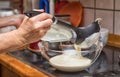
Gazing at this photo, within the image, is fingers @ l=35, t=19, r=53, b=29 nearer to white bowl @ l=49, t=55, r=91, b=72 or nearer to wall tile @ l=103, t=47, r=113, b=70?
white bowl @ l=49, t=55, r=91, b=72

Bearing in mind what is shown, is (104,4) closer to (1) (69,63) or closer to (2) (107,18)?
(2) (107,18)

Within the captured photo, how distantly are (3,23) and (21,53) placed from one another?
→ 197 mm

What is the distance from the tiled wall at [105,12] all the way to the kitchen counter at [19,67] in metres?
0.07

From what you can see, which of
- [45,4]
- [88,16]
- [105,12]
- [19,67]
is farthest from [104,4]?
[19,67]

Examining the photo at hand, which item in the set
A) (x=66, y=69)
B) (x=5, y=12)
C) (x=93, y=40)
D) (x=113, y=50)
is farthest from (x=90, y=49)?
(x=5, y=12)

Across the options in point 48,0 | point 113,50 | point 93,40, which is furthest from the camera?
point 48,0

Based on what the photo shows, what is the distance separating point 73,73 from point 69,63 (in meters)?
0.04

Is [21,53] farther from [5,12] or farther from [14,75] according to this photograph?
[5,12]

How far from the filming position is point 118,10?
130 cm

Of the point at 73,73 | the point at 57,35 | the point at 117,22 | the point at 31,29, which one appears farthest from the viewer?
the point at 117,22

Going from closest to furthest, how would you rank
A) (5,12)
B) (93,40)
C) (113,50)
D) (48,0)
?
(93,40)
(113,50)
(48,0)
(5,12)

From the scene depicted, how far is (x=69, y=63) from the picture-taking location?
0.89 metres

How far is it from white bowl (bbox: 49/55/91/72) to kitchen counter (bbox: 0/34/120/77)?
0.06 metres

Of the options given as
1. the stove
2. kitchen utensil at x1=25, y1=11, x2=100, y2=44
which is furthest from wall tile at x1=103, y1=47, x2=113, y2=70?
kitchen utensil at x1=25, y1=11, x2=100, y2=44
